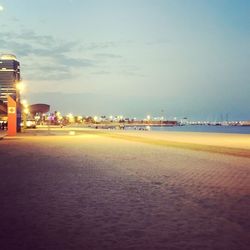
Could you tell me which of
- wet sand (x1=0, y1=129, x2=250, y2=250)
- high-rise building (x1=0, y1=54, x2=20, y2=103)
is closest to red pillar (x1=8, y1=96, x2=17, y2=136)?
wet sand (x1=0, y1=129, x2=250, y2=250)

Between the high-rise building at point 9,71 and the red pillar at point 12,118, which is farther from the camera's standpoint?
the high-rise building at point 9,71

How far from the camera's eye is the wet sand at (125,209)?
6484 millimetres

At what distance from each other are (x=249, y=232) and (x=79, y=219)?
2.82m

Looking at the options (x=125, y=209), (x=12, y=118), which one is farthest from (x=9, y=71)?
(x=125, y=209)

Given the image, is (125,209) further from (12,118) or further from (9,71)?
(9,71)

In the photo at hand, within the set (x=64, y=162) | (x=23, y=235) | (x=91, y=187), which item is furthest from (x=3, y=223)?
(x=64, y=162)

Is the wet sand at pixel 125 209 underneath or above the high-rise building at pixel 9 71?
underneath

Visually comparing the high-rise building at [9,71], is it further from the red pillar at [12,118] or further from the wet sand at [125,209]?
the wet sand at [125,209]

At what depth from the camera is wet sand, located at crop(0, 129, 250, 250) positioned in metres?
6.48

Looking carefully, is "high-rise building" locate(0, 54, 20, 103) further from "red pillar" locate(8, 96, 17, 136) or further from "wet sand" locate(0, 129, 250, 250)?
"wet sand" locate(0, 129, 250, 250)

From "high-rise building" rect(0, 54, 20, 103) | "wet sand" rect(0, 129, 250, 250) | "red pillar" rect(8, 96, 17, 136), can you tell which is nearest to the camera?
"wet sand" rect(0, 129, 250, 250)

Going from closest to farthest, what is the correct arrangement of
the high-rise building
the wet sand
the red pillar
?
the wet sand
the red pillar
the high-rise building

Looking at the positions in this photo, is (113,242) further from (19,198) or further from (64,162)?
(64,162)

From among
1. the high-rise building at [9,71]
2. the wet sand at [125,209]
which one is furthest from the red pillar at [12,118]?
the high-rise building at [9,71]
